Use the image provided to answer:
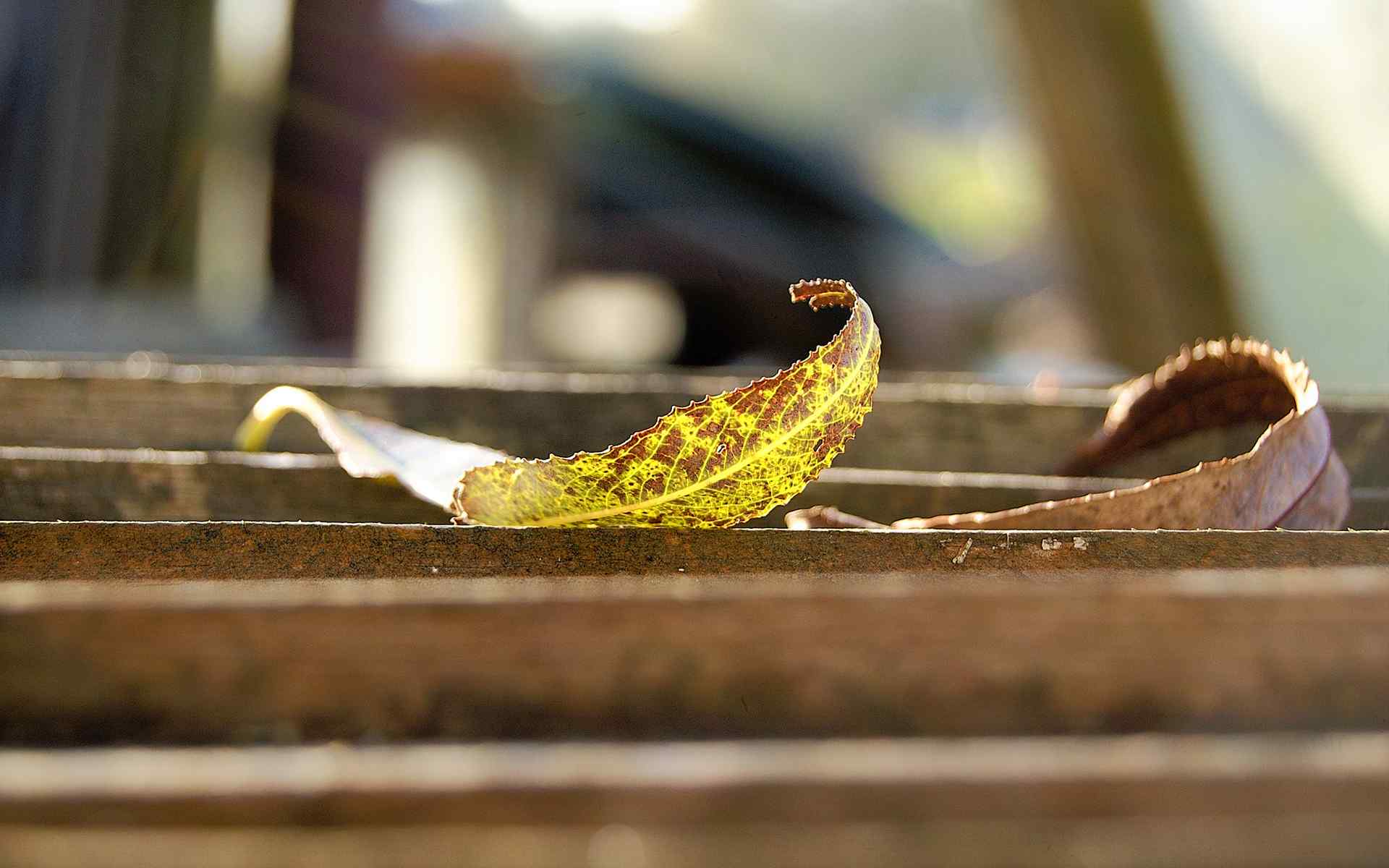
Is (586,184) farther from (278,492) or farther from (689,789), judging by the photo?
(689,789)

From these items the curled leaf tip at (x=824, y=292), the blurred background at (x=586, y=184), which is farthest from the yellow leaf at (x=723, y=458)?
the blurred background at (x=586, y=184)

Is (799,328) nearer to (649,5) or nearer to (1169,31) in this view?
(649,5)

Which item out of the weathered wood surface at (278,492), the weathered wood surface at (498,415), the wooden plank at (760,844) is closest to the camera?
the wooden plank at (760,844)

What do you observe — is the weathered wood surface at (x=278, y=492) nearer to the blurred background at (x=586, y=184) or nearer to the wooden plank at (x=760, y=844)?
the wooden plank at (x=760, y=844)

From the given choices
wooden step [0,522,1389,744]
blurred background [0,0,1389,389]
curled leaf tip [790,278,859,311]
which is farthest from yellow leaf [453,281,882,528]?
blurred background [0,0,1389,389]

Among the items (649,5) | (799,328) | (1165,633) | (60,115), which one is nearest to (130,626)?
(1165,633)

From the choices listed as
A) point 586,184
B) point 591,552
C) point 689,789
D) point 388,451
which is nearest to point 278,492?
point 388,451

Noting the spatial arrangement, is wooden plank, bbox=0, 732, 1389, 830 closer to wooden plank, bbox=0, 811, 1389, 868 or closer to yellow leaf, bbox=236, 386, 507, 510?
wooden plank, bbox=0, 811, 1389, 868
